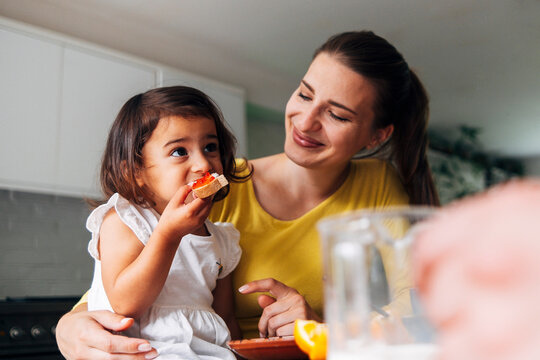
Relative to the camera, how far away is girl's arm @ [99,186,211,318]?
3.01 feet

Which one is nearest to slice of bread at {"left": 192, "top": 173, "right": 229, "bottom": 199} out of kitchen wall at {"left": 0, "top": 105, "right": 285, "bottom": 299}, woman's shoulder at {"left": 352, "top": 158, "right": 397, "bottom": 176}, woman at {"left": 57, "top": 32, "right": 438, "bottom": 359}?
woman at {"left": 57, "top": 32, "right": 438, "bottom": 359}

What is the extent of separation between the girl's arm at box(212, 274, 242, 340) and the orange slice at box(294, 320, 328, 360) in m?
0.76

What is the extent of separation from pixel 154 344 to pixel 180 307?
0.12m

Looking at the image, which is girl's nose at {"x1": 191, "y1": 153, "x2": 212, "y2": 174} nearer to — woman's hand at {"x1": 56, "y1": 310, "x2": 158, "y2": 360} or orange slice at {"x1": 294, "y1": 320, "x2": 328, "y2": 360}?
woman's hand at {"x1": 56, "y1": 310, "x2": 158, "y2": 360}

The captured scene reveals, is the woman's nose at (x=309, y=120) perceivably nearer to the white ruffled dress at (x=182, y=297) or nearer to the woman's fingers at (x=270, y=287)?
the white ruffled dress at (x=182, y=297)

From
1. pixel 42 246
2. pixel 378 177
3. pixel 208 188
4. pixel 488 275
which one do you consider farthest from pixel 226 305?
pixel 42 246

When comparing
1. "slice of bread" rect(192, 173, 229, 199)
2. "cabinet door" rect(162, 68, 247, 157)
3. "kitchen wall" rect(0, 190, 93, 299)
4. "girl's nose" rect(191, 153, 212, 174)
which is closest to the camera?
"slice of bread" rect(192, 173, 229, 199)

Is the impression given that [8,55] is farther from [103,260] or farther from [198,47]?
[103,260]

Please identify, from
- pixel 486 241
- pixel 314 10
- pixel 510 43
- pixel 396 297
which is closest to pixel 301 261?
pixel 396 297

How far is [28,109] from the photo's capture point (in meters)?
3.09

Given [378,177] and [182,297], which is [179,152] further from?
[378,177]

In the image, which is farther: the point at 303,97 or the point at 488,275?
the point at 303,97

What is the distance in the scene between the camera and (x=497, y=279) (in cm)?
21

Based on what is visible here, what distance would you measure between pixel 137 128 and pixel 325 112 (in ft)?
1.77
